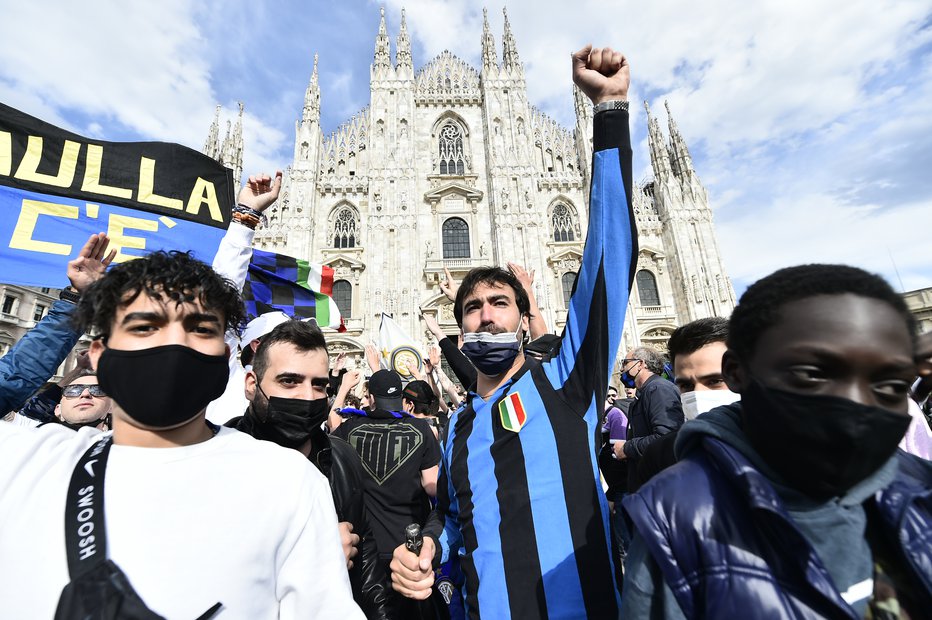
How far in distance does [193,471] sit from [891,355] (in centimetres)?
162

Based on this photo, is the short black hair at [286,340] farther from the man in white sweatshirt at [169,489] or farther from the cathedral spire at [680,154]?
the cathedral spire at [680,154]

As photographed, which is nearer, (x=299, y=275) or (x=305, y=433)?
(x=305, y=433)

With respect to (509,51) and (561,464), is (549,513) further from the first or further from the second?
(509,51)

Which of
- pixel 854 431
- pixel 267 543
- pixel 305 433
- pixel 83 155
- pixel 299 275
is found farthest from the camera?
pixel 299 275

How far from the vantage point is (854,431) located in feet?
2.65

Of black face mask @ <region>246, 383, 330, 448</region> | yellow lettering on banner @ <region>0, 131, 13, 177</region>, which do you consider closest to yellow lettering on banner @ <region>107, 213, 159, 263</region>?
yellow lettering on banner @ <region>0, 131, 13, 177</region>

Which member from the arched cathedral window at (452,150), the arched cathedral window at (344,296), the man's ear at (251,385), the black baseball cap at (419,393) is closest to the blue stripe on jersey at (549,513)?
the man's ear at (251,385)

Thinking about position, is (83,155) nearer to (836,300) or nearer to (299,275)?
(299,275)

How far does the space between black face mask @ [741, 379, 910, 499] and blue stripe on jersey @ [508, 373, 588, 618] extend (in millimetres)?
782

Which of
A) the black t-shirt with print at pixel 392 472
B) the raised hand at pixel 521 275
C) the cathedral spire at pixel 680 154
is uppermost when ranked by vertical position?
the cathedral spire at pixel 680 154

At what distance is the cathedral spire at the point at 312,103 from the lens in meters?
19.6

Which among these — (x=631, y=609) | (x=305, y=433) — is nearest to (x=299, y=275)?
(x=305, y=433)

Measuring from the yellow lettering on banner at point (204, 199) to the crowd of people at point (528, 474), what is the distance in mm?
2263

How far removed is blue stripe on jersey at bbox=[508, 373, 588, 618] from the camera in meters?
1.38
